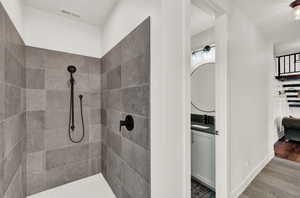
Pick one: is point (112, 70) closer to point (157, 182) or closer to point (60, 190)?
point (157, 182)

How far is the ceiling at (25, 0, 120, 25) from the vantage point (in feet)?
5.48

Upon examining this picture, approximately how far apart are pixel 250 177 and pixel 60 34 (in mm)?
3417

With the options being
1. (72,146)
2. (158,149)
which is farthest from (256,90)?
(72,146)

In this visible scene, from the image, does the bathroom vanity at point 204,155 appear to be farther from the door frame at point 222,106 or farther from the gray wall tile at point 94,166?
the gray wall tile at point 94,166

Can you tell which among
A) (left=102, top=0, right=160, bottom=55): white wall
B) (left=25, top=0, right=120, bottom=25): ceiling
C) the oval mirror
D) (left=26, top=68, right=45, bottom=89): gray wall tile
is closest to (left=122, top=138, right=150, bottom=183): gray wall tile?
(left=102, top=0, right=160, bottom=55): white wall

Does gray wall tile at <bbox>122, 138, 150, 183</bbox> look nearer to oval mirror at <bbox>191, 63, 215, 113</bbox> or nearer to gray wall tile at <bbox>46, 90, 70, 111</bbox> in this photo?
gray wall tile at <bbox>46, 90, 70, 111</bbox>

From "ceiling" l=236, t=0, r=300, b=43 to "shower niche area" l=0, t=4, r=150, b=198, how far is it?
1.67m

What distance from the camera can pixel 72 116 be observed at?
2.04 m

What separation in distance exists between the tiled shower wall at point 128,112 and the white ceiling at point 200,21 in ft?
3.78

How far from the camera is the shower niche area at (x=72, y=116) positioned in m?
1.14

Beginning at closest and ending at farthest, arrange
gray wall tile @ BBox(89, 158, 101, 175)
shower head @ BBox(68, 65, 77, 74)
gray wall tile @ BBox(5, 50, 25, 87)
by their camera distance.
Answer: gray wall tile @ BBox(5, 50, 25, 87) < shower head @ BBox(68, 65, 77, 74) < gray wall tile @ BBox(89, 158, 101, 175)

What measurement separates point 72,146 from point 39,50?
4.49 ft

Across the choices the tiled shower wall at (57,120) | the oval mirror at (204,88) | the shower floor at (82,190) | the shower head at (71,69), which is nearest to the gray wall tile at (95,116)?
the tiled shower wall at (57,120)

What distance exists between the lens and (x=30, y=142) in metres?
1.74
